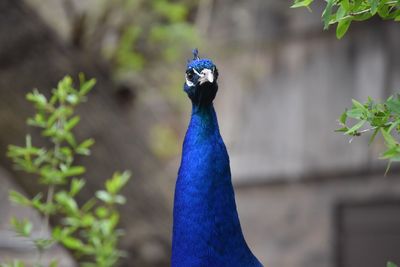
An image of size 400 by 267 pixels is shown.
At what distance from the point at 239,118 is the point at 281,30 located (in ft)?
2.52

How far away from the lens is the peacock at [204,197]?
2227 millimetres

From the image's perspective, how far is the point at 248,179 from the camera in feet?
20.7

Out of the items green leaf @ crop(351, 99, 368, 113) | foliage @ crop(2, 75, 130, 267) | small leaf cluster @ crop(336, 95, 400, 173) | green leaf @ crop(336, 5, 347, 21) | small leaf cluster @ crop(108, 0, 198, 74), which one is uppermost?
small leaf cluster @ crop(108, 0, 198, 74)

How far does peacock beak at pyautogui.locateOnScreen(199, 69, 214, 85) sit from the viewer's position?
221 cm

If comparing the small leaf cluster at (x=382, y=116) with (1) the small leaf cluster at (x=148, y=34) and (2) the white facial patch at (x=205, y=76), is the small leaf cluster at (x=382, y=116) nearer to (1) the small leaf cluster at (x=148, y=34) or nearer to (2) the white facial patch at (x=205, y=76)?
(2) the white facial patch at (x=205, y=76)

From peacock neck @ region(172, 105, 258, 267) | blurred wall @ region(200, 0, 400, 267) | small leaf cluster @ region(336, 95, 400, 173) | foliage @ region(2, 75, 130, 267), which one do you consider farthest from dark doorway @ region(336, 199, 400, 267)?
small leaf cluster @ region(336, 95, 400, 173)

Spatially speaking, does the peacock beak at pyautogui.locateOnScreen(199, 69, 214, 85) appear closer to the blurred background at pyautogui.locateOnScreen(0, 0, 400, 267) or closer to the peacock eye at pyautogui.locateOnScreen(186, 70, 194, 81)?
the peacock eye at pyautogui.locateOnScreen(186, 70, 194, 81)

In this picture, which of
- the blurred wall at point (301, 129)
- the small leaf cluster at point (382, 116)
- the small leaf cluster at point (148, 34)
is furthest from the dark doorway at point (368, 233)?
the small leaf cluster at point (382, 116)

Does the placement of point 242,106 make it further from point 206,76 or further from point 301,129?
point 206,76

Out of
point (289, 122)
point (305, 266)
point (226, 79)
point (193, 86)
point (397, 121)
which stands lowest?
point (397, 121)

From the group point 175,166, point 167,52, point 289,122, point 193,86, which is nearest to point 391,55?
point 289,122

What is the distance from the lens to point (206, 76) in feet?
7.27

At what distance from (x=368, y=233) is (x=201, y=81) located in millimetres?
3858

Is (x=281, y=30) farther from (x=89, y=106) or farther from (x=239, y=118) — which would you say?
(x=89, y=106)
